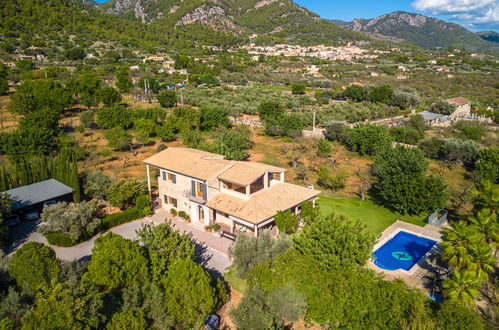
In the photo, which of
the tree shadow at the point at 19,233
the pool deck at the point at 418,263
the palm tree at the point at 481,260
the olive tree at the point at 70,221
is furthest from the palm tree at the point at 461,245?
the tree shadow at the point at 19,233

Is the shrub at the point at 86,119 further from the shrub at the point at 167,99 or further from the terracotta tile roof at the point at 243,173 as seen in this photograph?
the terracotta tile roof at the point at 243,173

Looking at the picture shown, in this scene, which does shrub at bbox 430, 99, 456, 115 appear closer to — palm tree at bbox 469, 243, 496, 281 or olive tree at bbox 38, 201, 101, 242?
palm tree at bbox 469, 243, 496, 281

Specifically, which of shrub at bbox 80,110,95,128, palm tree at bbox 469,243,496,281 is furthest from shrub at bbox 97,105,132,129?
palm tree at bbox 469,243,496,281

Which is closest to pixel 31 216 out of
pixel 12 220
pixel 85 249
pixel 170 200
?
pixel 12 220

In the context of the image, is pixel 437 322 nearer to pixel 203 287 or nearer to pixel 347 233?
pixel 347 233

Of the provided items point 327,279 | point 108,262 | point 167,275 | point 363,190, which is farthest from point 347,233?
point 363,190
